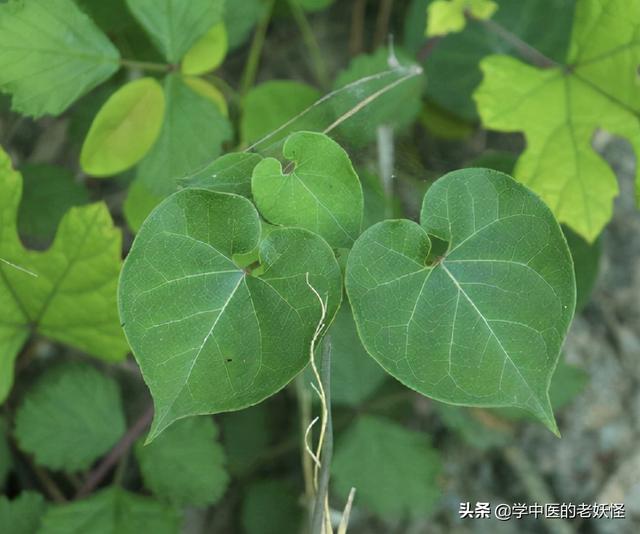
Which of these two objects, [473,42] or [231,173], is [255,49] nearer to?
[473,42]

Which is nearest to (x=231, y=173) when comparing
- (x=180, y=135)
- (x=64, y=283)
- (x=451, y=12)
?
(x=180, y=135)

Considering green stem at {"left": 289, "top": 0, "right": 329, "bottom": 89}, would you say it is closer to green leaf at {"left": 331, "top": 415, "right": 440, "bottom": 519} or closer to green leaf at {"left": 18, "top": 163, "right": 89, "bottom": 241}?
green leaf at {"left": 18, "top": 163, "right": 89, "bottom": 241}

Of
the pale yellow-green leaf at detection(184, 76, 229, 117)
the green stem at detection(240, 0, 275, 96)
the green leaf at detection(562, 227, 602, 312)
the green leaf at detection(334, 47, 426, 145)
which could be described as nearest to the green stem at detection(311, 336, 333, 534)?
the green leaf at detection(334, 47, 426, 145)

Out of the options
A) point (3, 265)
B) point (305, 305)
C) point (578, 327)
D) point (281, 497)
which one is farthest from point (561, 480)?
point (3, 265)

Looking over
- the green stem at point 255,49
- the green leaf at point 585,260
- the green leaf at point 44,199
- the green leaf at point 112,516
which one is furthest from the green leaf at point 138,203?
the green leaf at point 585,260

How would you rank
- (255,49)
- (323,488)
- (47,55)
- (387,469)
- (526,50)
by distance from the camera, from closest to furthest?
(323,488) → (47,55) → (526,50) → (387,469) → (255,49)

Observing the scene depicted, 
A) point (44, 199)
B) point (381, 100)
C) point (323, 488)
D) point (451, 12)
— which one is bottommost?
point (323, 488)

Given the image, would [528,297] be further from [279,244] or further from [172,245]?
[172,245]
